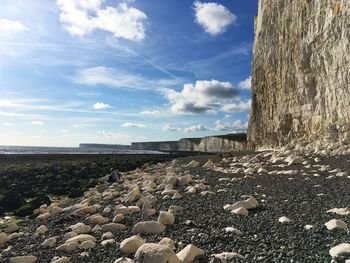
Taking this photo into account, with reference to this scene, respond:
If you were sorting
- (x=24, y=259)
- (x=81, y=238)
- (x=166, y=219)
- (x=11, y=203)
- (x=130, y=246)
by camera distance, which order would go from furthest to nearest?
(x=11, y=203) → (x=166, y=219) → (x=81, y=238) → (x=24, y=259) → (x=130, y=246)

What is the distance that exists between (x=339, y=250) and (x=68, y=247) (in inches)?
166

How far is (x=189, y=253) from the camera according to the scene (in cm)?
466

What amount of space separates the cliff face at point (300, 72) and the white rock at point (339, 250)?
14923mm

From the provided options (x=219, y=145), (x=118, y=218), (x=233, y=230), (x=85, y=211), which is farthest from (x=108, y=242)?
(x=219, y=145)

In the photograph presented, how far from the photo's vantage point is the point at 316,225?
18.0 ft

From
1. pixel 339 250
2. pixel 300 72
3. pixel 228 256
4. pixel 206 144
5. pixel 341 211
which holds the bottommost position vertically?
pixel 228 256

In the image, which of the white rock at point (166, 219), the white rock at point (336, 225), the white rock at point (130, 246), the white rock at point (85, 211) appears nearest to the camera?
the white rock at point (336, 225)

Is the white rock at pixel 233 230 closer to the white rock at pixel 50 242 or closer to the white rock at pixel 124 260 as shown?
the white rock at pixel 124 260

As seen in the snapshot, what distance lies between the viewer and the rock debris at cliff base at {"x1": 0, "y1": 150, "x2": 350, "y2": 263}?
4660mm

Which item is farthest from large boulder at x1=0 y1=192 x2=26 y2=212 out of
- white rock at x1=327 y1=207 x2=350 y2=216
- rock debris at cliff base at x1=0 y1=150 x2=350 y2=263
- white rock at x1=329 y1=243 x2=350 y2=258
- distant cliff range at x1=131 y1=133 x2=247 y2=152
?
distant cliff range at x1=131 y1=133 x2=247 y2=152

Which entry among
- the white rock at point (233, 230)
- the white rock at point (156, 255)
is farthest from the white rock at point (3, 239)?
the white rock at point (233, 230)

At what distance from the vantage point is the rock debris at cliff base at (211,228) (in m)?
4.66

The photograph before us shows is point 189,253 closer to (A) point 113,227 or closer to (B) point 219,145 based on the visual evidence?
(A) point 113,227

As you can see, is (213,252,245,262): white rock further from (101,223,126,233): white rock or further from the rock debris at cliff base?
(101,223,126,233): white rock
